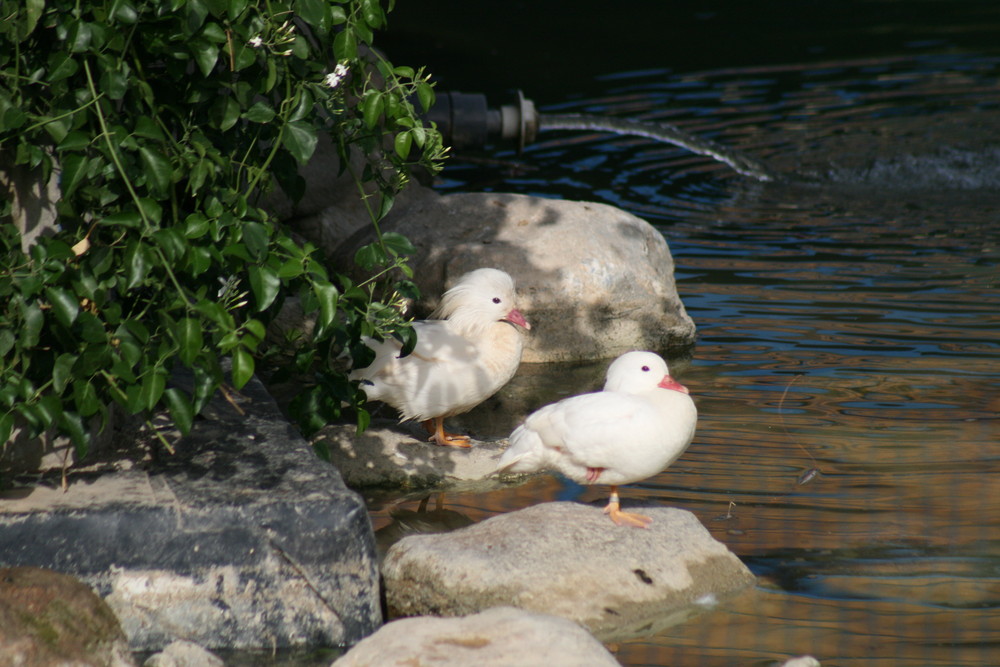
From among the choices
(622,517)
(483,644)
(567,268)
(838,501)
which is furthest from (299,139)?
(567,268)

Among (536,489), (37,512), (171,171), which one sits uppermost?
(171,171)

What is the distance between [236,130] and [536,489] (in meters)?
2.14

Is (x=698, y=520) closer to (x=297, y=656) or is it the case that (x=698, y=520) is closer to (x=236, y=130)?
(x=297, y=656)

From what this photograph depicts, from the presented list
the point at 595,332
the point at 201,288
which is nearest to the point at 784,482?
the point at 595,332

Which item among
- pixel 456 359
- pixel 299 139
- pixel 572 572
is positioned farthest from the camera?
pixel 456 359

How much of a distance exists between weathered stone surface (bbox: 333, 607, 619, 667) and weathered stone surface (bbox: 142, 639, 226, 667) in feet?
1.34

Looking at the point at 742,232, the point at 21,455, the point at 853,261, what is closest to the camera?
the point at 21,455

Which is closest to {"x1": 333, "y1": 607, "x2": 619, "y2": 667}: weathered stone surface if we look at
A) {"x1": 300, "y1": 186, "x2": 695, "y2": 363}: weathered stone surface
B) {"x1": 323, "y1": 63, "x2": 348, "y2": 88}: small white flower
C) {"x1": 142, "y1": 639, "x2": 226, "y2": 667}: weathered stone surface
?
{"x1": 142, "y1": 639, "x2": 226, "y2": 667}: weathered stone surface

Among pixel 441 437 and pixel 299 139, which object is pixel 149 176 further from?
pixel 441 437

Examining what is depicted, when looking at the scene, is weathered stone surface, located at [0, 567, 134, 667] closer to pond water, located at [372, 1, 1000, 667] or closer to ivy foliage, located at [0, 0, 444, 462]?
ivy foliage, located at [0, 0, 444, 462]

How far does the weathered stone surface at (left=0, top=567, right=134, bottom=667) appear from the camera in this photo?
3.21 metres

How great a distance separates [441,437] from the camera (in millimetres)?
5465

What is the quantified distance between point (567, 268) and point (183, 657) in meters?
4.03

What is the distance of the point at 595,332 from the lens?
7.01m
